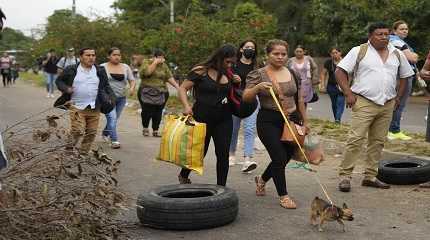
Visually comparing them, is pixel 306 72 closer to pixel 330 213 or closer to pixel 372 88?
pixel 372 88

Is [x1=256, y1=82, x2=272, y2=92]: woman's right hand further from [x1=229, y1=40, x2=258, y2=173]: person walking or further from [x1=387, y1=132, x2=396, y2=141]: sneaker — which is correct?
[x1=387, y1=132, x2=396, y2=141]: sneaker

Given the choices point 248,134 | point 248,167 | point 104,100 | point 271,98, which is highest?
point 271,98

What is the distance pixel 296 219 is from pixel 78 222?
229 centimetres

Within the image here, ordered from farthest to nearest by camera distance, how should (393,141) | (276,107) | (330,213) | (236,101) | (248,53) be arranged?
(393,141), (248,53), (236,101), (276,107), (330,213)

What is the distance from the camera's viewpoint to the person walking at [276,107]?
6391mm

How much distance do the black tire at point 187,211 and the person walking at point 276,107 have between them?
762 millimetres

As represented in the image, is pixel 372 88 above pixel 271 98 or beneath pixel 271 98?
above

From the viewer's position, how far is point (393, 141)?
9992 millimetres

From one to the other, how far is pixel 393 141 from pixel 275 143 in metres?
4.22

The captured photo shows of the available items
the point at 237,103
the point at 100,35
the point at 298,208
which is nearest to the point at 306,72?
the point at 237,103

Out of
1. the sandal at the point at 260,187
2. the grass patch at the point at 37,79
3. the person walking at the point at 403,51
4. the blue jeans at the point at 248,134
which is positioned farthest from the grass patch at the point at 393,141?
the grass patch at the point at 37,79

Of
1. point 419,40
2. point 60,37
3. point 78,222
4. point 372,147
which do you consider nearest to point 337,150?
point 372,147

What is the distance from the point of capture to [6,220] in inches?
170

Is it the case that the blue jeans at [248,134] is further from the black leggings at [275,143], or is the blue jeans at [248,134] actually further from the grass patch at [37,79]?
the grass patch at [37,79]
